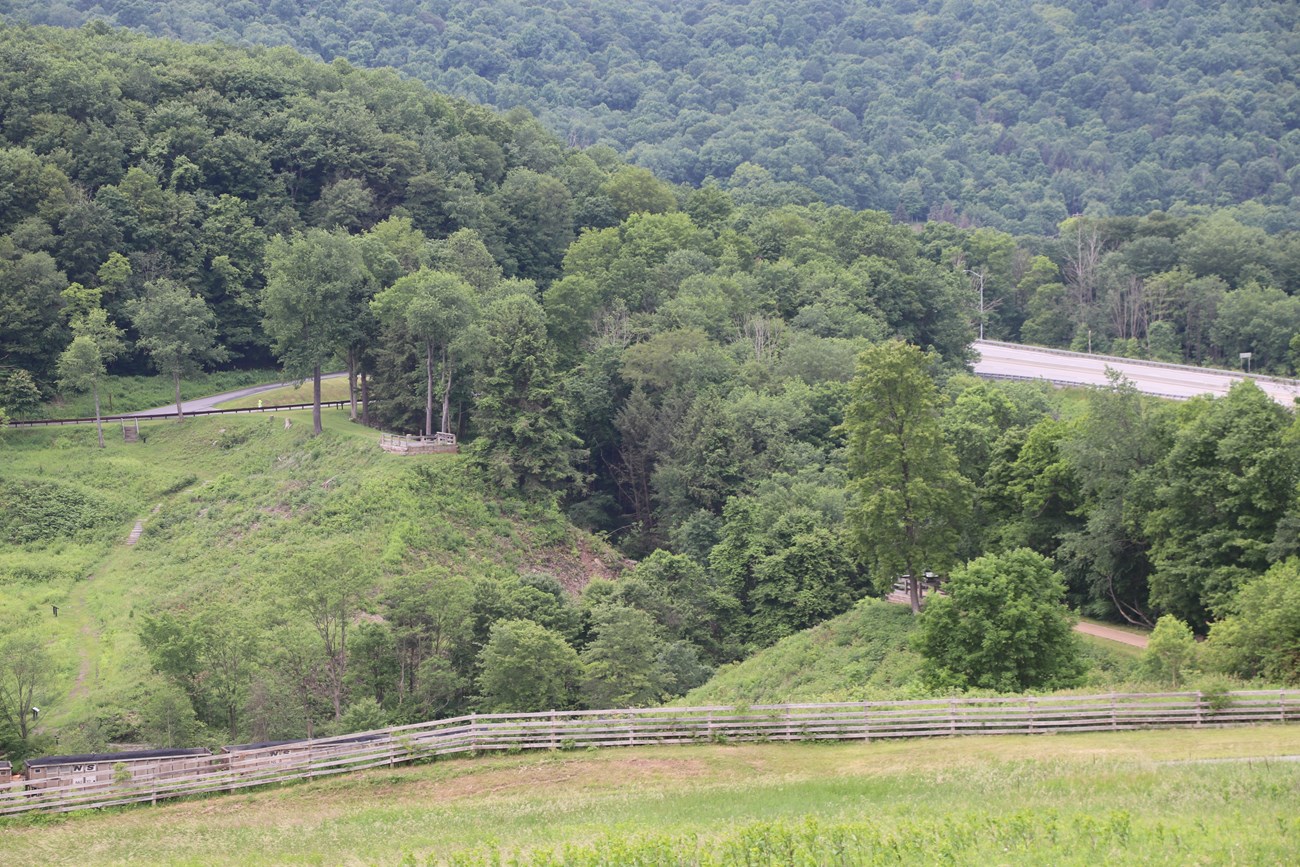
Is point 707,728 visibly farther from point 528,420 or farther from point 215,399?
point 215,399

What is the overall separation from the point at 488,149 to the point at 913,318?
31908 millimetres

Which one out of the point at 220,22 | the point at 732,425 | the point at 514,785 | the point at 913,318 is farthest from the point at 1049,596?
the point at 220,22

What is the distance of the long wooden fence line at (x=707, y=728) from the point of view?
2927 centimetres

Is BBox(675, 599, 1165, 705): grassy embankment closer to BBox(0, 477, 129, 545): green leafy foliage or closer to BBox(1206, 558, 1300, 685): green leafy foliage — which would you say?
Answer: BBox(1206, 558, 1300, 685): green leafy foliage

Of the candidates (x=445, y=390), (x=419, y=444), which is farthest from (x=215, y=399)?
(x=419, y=444)

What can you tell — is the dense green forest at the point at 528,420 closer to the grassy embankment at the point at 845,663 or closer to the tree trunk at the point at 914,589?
the tree trunk at the point at 914,589

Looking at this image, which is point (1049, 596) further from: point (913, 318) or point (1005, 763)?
point (913, 318)

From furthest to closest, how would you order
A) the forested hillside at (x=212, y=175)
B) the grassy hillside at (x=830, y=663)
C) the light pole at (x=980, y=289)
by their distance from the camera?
the light pole at (x=980, y=289) < the forested hillside at (x=212, y=175) < the grassy hillside at (x=830, y=663)

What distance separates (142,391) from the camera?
75.0m

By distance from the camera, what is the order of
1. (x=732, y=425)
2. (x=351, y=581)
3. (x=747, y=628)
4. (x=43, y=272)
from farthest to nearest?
(x=43, y=272), (x=732, y=425), (x=747, y=628), (x=351, y=581)

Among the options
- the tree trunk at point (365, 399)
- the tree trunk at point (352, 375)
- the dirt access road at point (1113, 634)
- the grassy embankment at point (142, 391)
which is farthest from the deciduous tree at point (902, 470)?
the grassy embankment at point (142, 391)

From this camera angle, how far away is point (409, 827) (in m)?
25.9

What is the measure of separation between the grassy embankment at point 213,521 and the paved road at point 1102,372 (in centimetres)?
4043

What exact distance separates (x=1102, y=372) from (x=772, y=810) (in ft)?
243
